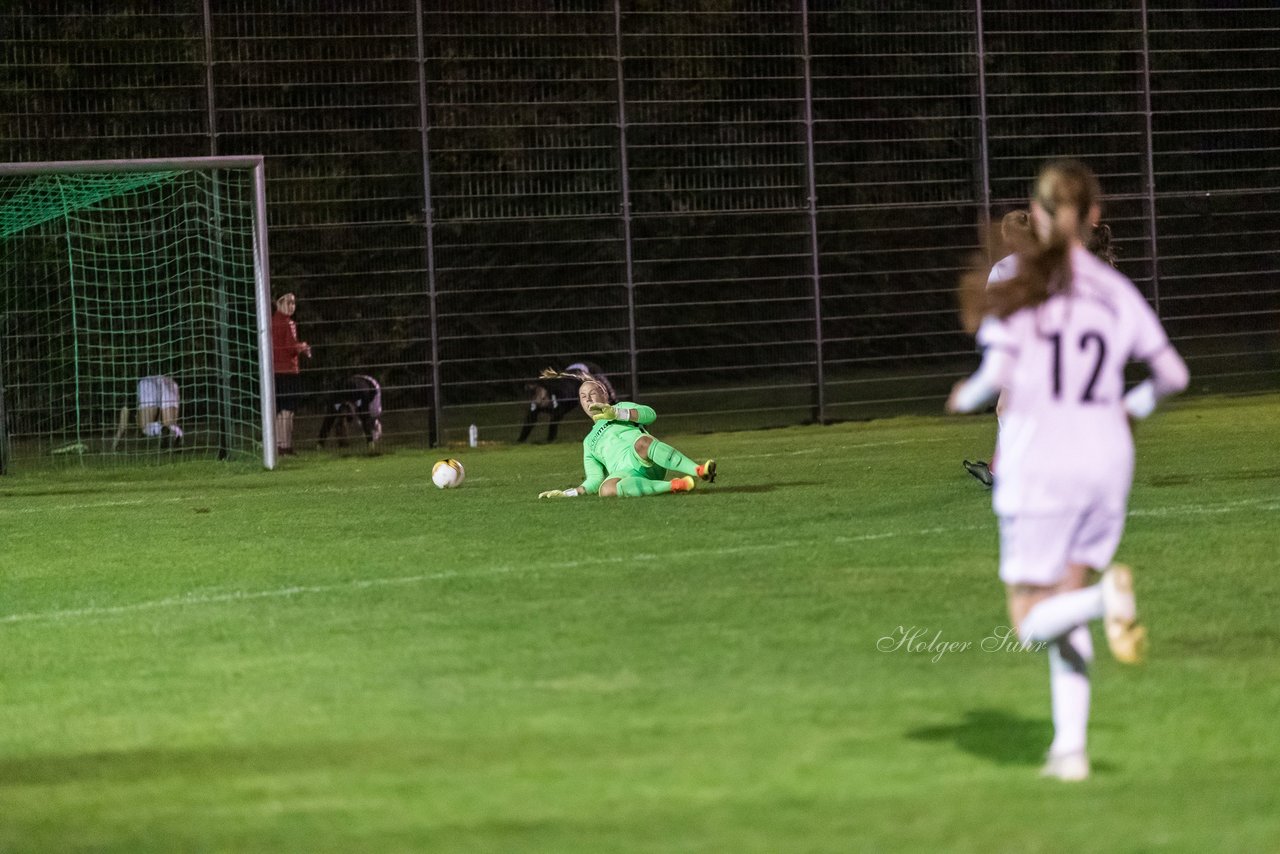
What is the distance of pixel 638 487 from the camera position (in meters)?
12.9

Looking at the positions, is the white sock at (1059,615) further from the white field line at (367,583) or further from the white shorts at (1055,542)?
the white field line at (367,583)

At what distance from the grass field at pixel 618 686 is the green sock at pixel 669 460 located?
651 millimetres

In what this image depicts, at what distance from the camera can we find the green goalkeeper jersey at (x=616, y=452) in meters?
13.0

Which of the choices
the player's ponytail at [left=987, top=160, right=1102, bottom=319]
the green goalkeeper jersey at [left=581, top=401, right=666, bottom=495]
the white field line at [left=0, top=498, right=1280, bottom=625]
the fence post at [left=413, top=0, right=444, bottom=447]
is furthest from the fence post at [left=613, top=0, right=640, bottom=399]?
the player's ponytail at [left=987, top=160, right=1102, bottom=319]

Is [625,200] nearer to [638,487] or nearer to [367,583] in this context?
[638,487]

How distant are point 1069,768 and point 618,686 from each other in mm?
1839

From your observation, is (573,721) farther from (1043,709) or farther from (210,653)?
(210,653)

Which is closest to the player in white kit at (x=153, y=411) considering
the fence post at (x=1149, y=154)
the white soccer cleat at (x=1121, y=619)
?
the fence post at (x=1149, y=154)

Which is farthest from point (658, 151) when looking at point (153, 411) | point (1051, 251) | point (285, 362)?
point (1051, 251)

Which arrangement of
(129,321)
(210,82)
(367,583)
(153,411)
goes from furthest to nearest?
(129,321) < (210,82) < (153,411) < (367,583)

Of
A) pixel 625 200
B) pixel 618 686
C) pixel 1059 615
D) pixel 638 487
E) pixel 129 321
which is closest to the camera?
pixel 1059 615

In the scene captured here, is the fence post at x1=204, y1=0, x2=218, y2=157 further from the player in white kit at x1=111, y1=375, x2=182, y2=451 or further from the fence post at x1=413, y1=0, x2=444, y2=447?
the player in white kit at x1=111, y1=375, x2=182, y2=451

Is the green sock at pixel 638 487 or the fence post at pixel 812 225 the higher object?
the fence post at pixel 812 225

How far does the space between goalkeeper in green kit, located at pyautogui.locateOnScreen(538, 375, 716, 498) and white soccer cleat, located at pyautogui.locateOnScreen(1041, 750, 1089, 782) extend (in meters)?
7.78
